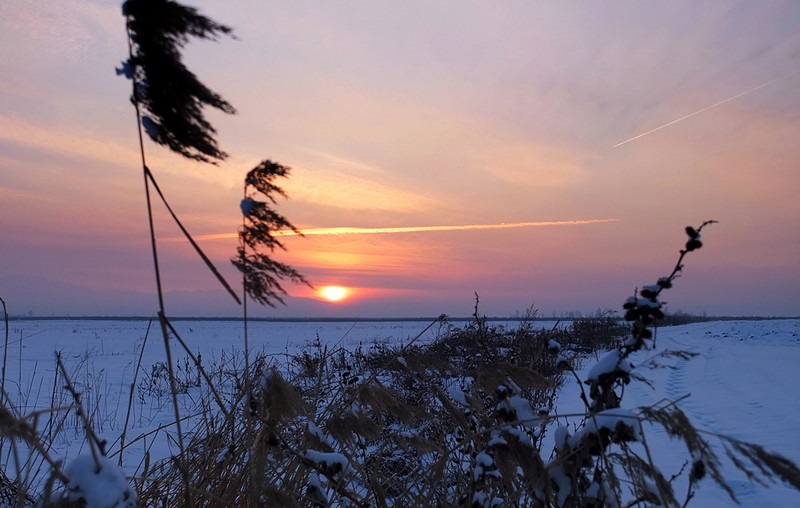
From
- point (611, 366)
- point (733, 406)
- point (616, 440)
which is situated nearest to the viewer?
point (616, 440)

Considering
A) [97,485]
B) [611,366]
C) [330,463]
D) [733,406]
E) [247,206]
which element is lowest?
[733,406]

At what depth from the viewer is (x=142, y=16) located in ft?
4.29

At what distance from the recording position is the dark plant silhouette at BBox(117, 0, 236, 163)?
131cm

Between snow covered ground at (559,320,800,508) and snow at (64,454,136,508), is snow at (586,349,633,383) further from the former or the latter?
snow at (64,454,136,508)

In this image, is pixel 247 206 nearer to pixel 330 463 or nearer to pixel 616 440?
pixel 330 463

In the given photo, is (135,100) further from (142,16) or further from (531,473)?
(531,473)

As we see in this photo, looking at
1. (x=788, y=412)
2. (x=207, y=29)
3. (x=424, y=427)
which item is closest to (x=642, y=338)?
(x=207, y=29)

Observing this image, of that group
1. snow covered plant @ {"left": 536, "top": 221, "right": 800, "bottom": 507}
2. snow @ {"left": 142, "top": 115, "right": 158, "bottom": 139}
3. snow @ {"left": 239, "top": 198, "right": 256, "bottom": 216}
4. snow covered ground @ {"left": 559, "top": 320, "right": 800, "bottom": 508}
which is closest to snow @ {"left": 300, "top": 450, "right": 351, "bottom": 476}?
snow covered plant @ {"left": 536, "top": 221, "right": 800, "bottom": 507}

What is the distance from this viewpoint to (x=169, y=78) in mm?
1325

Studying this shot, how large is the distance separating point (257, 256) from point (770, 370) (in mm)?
13580

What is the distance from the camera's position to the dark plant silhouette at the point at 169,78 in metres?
1.31

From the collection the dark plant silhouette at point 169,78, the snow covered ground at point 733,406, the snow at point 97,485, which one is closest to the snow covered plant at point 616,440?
the snow covered ground at point 733,406

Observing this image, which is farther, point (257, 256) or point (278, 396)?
point (257, 256)

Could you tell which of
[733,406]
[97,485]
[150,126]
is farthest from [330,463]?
[733,406]
